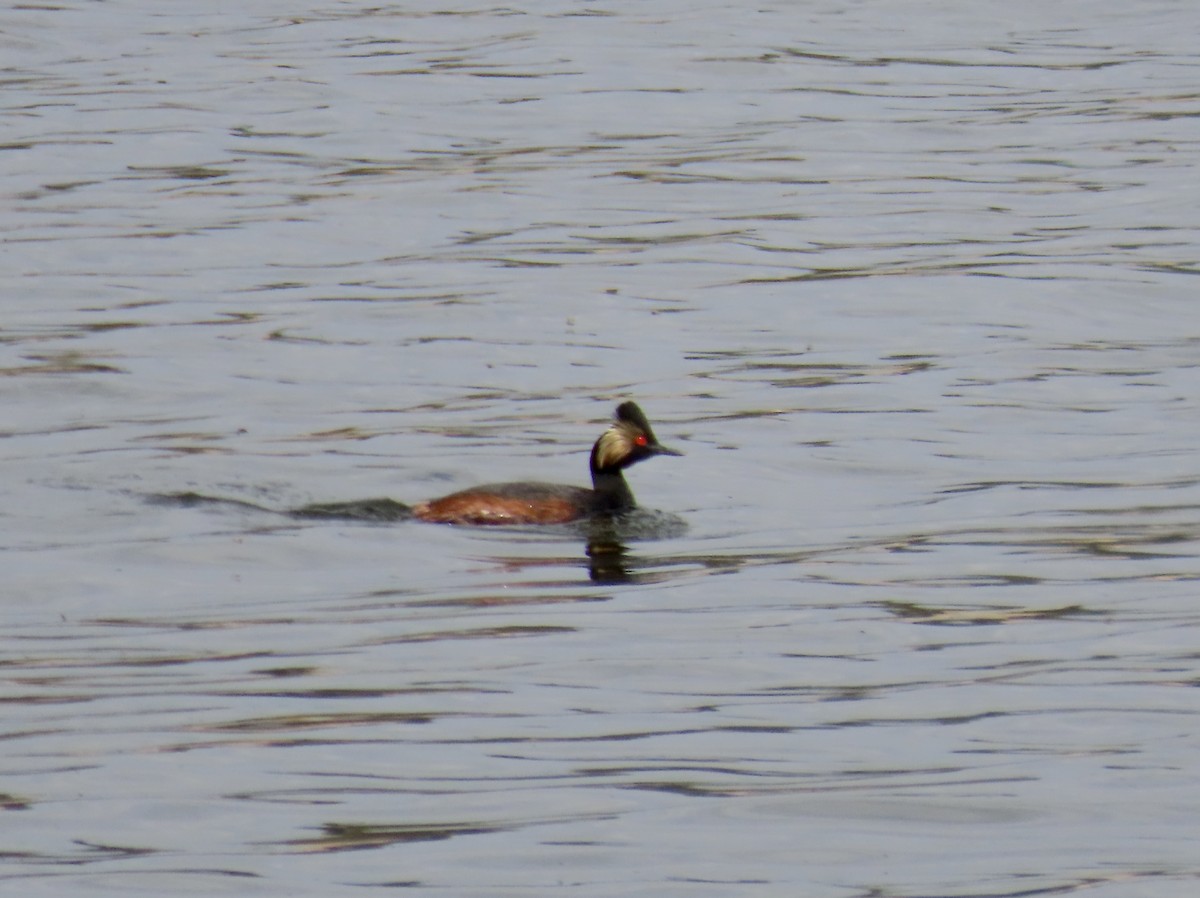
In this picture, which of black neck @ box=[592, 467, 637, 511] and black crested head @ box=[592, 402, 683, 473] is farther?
black crested head @ box=[592, 402, 683, 473]

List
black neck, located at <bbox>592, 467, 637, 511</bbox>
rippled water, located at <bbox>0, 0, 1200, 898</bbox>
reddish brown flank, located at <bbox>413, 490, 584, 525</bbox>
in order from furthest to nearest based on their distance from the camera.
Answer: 1. black neck, located at <bbox>592, 467, 637, 511</bbox>
2. reddish brown flank, located at <bbox>413, 490, 584, 525</bbox>
3. rippled water, located at <bbox>0, 0, 1200, 898</bbox>

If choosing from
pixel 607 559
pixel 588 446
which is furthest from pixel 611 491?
pixel 588 446

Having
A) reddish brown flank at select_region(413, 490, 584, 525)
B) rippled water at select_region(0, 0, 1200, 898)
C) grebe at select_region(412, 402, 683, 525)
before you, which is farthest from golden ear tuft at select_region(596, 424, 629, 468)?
rippled water at select_region(0, 0, 1200, 898)

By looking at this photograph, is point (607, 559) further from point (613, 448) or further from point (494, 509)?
point (613, 448)

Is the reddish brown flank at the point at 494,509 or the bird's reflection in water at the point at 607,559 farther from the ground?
the reddish brown flank at the point at 494,509

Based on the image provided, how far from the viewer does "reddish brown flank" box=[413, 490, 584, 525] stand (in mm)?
13219

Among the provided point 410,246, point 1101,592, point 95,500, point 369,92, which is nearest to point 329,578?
point 95,500

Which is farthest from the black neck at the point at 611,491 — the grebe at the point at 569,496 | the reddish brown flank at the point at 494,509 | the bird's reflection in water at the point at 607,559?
the bird's reflection in water at the point at 607,559

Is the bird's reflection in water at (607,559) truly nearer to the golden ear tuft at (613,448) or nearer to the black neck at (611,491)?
the black neck at (611,491)

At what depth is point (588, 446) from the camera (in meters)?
15.8

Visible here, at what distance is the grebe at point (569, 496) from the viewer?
1325 centimetres

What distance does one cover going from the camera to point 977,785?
8.12 meters

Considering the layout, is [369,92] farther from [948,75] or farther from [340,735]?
[340,735]

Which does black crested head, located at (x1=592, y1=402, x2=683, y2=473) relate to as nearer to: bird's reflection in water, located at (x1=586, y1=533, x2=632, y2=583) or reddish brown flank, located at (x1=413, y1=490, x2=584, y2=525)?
reddish brown flank, located at (x1=413, y1=490, x2=584, y2=525)
